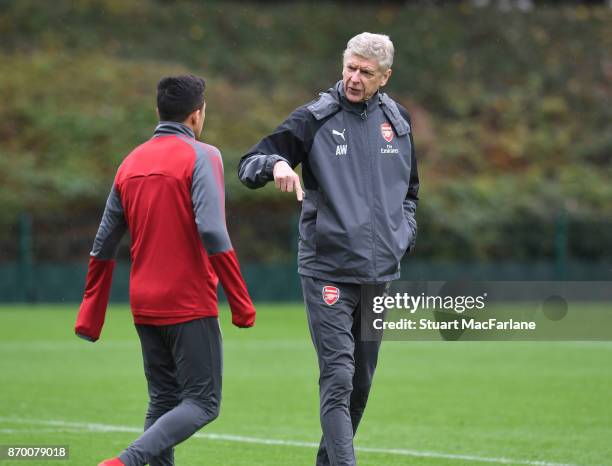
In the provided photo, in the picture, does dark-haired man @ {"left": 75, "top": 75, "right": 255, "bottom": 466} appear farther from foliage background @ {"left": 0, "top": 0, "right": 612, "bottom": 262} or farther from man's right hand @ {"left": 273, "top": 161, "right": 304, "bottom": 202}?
foliage background @ {"left": 0, "top": 0, "right": 612, "bottom": 262}

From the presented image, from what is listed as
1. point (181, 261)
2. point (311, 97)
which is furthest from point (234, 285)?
point (311, 97)

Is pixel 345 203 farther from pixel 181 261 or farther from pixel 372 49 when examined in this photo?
A: pixel 181 261

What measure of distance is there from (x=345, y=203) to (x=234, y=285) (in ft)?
2.94

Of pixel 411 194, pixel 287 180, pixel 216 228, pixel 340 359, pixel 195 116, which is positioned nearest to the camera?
pixel 216 228

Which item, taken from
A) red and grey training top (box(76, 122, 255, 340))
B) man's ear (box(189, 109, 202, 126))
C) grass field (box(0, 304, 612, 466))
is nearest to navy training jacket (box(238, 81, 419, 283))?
man's ear (box(189, 109, 202, 126))

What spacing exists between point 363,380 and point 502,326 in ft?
18.8

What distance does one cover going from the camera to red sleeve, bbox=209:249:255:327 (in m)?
6.16

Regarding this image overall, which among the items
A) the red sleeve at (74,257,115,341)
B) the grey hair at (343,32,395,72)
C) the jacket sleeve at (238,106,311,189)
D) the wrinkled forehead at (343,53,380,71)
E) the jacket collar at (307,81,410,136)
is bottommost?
the red sleeve at (74,257,115,341)

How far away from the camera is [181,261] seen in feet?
20.5

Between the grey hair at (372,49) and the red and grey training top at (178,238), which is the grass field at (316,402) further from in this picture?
the grey hair at (372,49)

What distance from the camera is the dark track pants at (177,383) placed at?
6.13 meters

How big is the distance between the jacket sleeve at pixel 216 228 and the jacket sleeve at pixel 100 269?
0.51 m

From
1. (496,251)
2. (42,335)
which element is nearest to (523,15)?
(496,251)

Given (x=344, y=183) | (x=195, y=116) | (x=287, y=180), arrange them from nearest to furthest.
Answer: (x=287, y=180)
(x=195, y=116)
(x=344, y=183)
